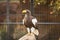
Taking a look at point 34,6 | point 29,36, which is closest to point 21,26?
point 34,6

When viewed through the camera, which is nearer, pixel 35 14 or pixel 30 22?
pixel 30 22

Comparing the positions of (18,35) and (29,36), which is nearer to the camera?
(29,36)

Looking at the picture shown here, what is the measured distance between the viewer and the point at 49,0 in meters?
5.93

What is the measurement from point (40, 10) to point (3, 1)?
0.91m

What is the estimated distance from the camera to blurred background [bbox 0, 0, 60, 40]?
586cm

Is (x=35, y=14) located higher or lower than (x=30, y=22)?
lower

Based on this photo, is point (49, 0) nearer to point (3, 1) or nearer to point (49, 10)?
point (49, 10)

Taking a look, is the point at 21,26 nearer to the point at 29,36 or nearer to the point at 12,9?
the point at 12,9

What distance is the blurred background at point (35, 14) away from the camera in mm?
5855

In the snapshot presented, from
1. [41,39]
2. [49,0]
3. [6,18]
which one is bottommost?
[41,39]

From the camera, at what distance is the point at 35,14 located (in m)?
5.83

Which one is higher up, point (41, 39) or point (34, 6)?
point (34, 6)

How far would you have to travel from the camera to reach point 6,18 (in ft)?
19.5

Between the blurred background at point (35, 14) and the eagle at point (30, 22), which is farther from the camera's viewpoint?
the blurred background at point (35, 14)
